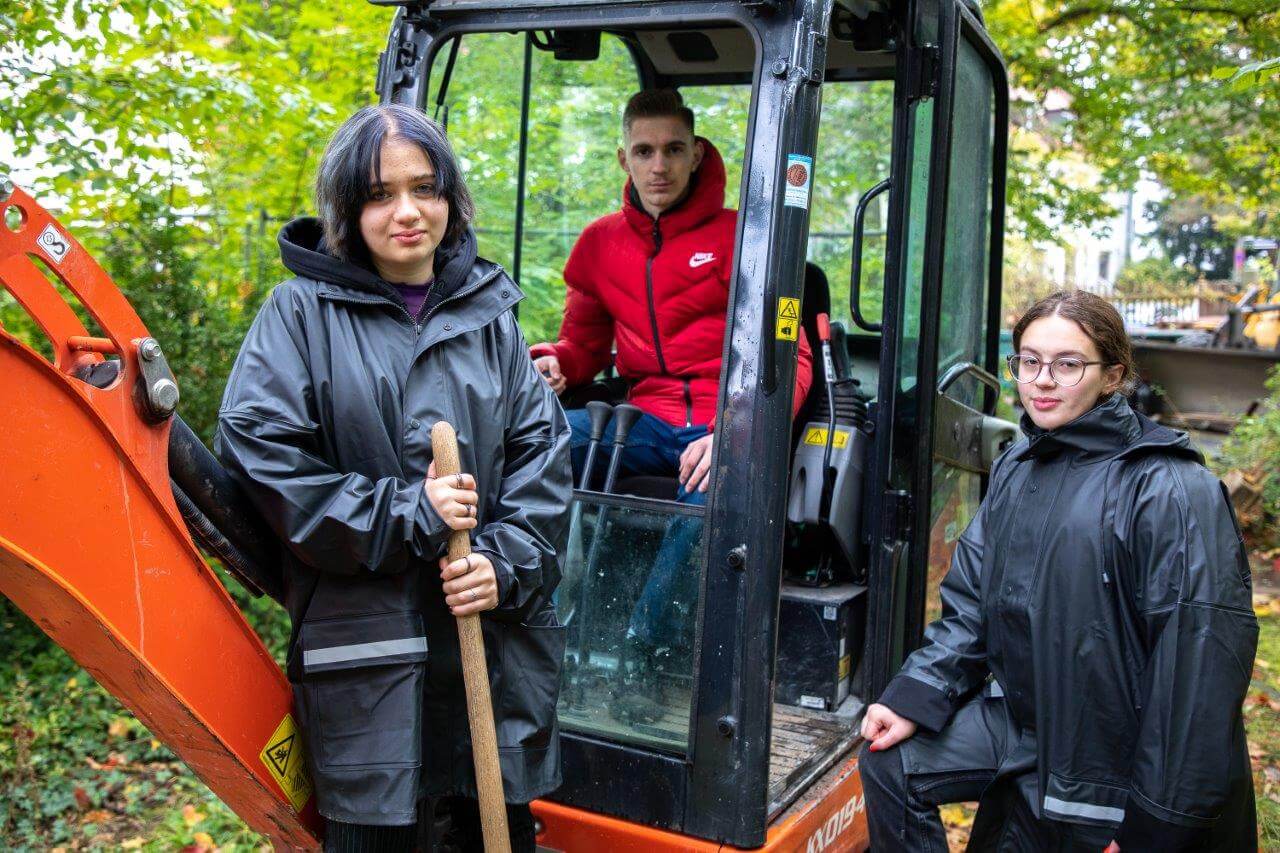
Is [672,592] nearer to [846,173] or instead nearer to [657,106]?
[657,106]

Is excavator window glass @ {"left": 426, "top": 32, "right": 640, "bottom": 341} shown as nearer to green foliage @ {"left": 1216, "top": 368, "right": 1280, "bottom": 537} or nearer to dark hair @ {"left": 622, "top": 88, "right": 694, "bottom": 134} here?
dark hair @ {"left": 622, "top": 88, "right": 694, "bottom": 134}

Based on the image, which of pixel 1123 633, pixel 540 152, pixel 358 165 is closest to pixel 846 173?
pixel 540 152

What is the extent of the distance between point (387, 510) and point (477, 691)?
36 cm

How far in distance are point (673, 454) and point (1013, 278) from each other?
625 inches

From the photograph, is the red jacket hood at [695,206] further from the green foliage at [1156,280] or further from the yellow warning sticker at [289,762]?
the green foliage at [1156,280]

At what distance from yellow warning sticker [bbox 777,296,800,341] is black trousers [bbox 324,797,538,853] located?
112 centimetres

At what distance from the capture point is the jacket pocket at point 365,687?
216 centimetres

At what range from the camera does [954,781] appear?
2.66 m

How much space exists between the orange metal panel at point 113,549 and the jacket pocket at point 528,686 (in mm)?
425

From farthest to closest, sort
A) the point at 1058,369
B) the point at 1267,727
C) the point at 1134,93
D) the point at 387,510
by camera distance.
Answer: the point at 1134,93, the point at 1267,727, the point at 1058,369, the point at 387,510

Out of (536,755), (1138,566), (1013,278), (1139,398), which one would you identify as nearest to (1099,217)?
(1139,398)

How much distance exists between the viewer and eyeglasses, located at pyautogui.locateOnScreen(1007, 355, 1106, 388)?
8.27 feet

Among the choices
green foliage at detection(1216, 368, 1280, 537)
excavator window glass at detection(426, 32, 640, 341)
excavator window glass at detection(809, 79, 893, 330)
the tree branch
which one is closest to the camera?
excavator window glass at detection(426, 32, 640, 341)

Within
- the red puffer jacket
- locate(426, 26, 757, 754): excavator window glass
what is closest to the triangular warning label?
locate(426, 26, 757, 754): excavator window glass
